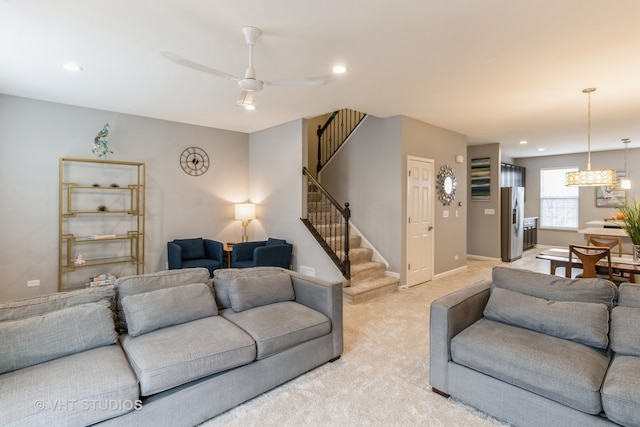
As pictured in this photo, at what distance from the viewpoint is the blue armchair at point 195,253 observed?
16.2ft

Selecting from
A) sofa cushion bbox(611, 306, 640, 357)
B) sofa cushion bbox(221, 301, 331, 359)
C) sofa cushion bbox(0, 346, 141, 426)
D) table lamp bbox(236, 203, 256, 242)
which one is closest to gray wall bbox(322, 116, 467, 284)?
table lamp bbox(236, 203, 256, 242)

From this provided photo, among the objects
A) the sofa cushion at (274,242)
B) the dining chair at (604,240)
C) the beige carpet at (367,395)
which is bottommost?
the beige carpet at (367,395)

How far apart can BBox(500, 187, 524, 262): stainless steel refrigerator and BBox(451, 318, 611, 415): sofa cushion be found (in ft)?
19.3

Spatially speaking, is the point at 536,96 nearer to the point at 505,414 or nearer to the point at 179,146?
the point at 505,414

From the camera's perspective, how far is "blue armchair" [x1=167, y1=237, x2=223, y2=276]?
4926 millimetres

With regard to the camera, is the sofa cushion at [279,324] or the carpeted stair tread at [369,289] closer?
the sofa cushion at [279,324]

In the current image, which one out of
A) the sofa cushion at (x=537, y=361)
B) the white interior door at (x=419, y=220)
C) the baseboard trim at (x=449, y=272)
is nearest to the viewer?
the sofa cushion at (x=537, y=361)

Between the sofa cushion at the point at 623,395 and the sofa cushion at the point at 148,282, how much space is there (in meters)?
2.74

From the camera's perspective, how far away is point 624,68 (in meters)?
3.31

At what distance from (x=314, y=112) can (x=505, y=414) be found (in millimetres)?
4227

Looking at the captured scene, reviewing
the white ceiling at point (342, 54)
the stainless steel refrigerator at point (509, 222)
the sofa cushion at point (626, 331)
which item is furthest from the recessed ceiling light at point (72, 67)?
the stainless steel refrigerator at point (509, 222)

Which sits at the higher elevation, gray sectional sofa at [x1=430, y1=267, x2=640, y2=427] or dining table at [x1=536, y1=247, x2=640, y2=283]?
dining table at [x1=536, y1=247, x2=640, y2=283]

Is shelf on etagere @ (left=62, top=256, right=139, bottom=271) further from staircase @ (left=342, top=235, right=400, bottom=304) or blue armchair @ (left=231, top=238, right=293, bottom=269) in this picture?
staircase @ (left=342, top=235, right=400, bottom=304)

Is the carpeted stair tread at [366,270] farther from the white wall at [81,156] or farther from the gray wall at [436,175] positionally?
the white wall at [81,156]
